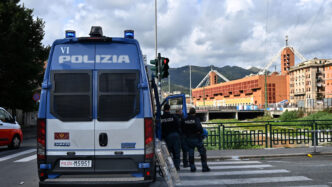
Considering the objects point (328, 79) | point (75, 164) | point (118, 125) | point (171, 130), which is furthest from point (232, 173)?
point (328, 79)

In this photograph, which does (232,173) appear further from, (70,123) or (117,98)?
(70,123)

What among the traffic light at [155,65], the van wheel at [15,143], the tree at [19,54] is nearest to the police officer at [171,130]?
the traffic light at [155,65]

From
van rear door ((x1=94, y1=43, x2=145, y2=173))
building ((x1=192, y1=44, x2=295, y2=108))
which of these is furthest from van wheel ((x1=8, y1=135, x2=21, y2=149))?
building ((x1=192, y1=44, x2=295, y2=108))

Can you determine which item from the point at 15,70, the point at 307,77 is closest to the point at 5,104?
the point at 15,70

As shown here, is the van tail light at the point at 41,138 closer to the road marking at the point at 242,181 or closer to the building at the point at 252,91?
the road marking at the point at 242,181

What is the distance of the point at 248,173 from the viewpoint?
9.20 m

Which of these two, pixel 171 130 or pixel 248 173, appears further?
pixel 171 130

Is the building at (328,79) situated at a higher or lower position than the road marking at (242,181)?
higher

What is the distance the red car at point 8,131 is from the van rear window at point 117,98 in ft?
36.5

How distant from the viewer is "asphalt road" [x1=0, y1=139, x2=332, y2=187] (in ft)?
26.1

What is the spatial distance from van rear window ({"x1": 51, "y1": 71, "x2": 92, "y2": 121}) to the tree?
2181cm

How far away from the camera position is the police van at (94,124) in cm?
562

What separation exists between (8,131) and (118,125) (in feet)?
38.8

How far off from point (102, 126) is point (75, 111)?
50 centimetres
